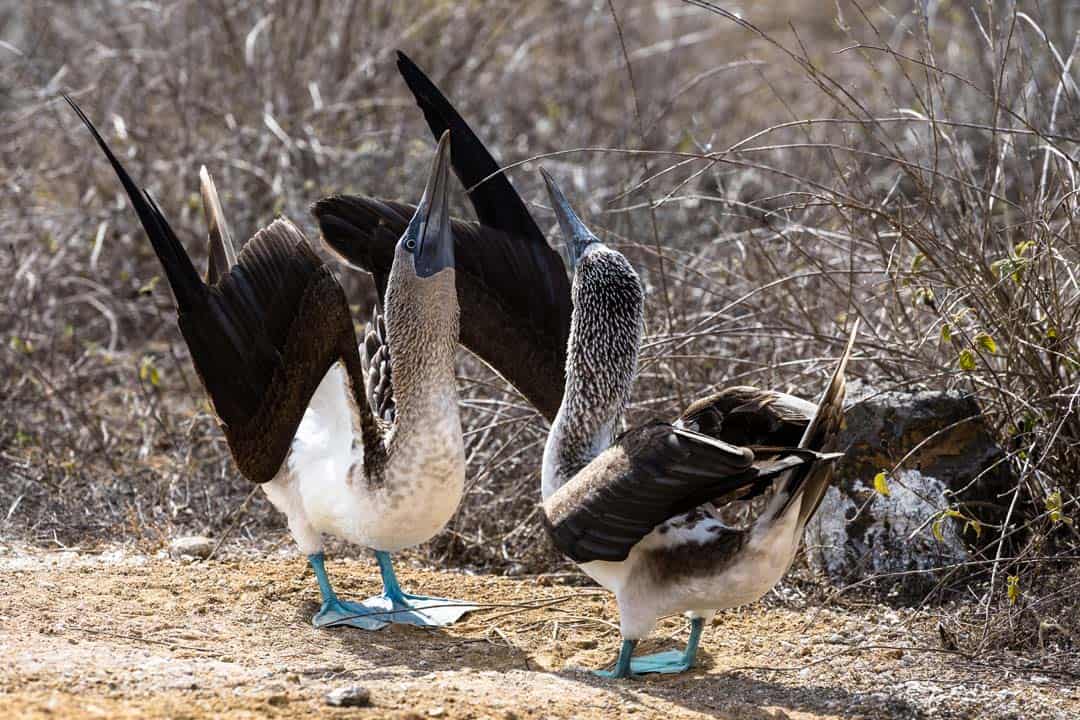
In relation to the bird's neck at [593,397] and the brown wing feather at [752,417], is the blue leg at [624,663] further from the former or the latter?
the brown wing feather at [752,417]

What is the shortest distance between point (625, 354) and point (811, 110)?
7578 mm

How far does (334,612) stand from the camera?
4816 millimetres

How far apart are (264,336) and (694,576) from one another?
5.54ft

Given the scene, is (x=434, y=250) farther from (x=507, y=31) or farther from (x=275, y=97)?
(x=507, y=31)

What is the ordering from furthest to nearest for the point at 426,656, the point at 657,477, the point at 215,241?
1. the point at 215,241
2. the point at 426,656
3. the point at 657,477

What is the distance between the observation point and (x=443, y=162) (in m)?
4.62

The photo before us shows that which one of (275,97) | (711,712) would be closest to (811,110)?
(275,97)

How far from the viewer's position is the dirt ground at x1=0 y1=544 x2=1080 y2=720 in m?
3.69

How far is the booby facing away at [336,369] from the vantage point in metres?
4.58

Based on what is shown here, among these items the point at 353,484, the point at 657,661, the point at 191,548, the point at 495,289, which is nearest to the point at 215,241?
the point at 495,289

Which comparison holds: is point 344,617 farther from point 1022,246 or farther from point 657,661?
point 1022,246

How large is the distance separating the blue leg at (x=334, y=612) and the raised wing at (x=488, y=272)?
0.98 meters

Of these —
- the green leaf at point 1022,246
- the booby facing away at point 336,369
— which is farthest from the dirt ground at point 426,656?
the green leaf at point 1022,246

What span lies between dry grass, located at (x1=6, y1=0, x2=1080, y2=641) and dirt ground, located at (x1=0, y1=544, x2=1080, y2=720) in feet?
1.28
